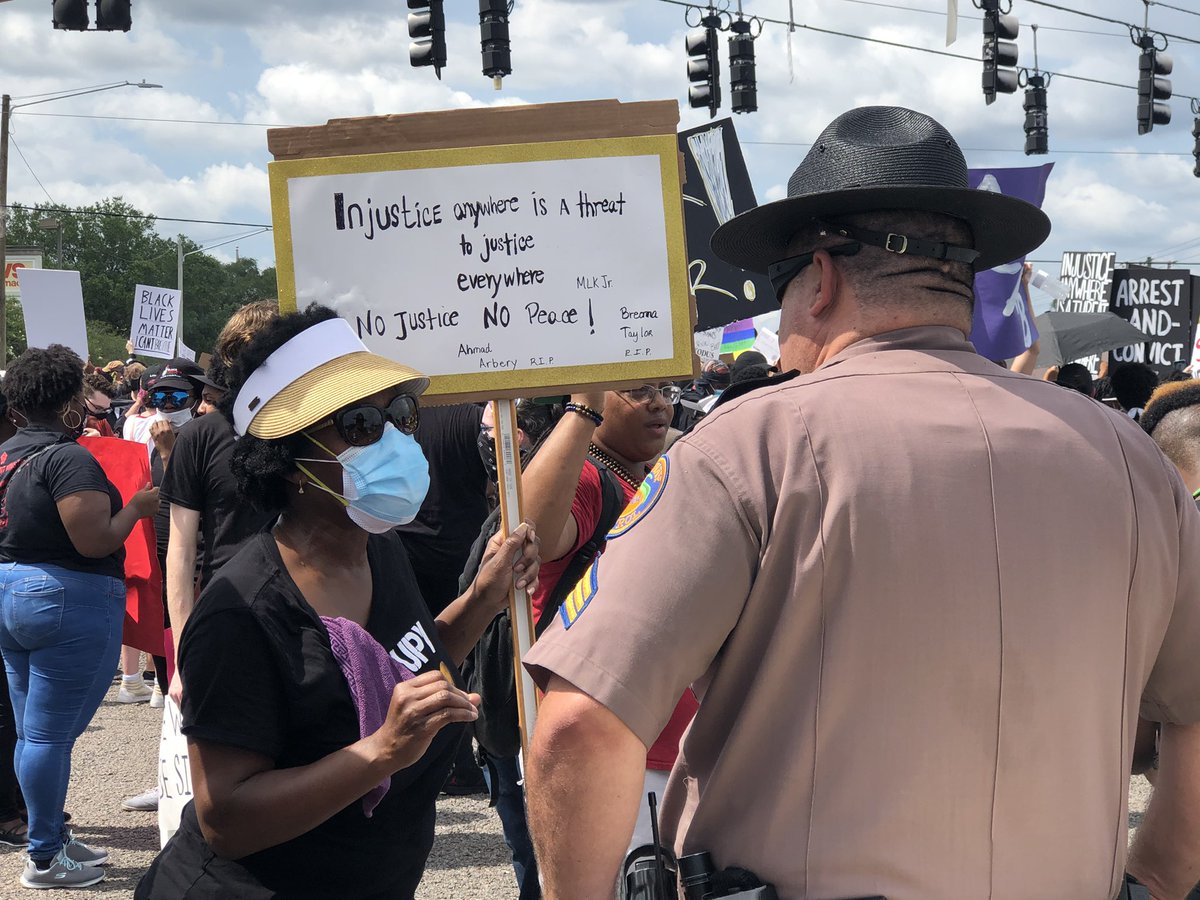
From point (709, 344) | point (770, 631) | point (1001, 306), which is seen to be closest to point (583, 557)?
point (770, 631)

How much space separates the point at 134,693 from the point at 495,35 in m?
8.10

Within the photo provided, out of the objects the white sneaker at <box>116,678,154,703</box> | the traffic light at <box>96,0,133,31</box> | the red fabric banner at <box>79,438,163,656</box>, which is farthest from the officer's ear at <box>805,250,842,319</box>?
the traffic light at <box>96,0,133,31</box>

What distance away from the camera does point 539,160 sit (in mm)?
2990

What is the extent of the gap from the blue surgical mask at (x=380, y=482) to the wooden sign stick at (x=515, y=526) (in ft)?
1.28

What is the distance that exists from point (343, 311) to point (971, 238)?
161cm

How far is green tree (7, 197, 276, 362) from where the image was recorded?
87.6 meters

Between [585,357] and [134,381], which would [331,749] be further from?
[134,381]

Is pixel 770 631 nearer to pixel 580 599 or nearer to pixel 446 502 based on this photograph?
pixel 580 599

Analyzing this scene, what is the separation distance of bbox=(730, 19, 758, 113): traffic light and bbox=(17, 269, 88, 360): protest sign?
9322 mm

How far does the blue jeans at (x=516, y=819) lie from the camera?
383cm

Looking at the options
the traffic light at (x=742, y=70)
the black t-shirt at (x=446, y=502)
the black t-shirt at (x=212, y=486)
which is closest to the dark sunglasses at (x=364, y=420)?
the black t-shirt at (x=212, y=486)

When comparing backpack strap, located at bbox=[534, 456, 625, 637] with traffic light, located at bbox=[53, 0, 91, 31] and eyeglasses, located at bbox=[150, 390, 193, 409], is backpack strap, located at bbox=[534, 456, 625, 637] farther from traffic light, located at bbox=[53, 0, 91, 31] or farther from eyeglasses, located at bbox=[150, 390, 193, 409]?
traffic light, located at bbox=[53, 0, 91, 31]

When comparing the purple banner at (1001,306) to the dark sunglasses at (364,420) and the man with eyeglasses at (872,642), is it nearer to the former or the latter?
the dark sunglasses at (364,420)

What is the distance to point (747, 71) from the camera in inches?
645
